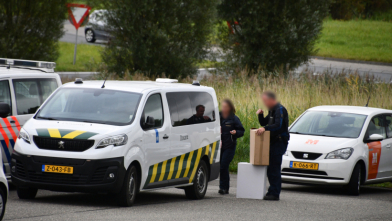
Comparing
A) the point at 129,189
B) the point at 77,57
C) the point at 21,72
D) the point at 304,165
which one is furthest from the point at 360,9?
the point at 129,189

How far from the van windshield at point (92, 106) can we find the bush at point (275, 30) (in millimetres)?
14725

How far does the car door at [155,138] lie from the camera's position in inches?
347

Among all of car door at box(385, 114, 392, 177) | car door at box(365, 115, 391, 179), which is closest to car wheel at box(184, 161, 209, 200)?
car door at box(365, 115, 391, 179)

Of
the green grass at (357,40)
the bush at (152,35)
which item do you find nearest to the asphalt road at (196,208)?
the bush at (152,35)

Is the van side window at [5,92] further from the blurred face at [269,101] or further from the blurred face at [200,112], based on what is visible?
the blurred face at [269,101]

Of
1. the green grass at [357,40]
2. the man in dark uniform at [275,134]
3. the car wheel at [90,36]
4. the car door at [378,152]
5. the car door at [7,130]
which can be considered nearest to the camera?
the car door at [7,130]

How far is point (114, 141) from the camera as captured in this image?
27.0 ft

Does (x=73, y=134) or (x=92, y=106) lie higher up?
(x=92, y=106)

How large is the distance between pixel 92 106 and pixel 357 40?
43181 mm

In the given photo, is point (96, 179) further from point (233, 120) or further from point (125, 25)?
point (125, 25)

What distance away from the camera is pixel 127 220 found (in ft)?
24.1

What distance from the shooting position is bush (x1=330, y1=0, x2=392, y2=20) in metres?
58.9

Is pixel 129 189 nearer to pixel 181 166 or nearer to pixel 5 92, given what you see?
pixel 181 166

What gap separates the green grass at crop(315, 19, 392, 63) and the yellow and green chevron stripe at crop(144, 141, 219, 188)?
30.4m
